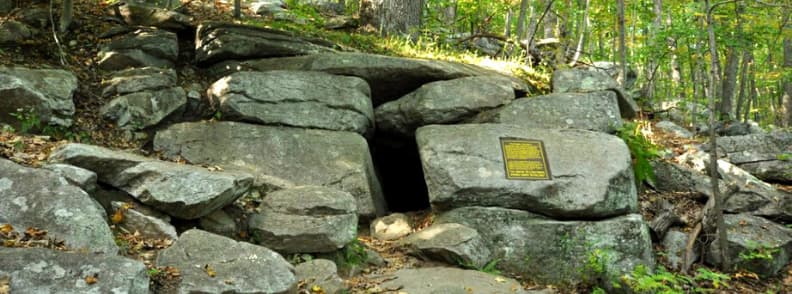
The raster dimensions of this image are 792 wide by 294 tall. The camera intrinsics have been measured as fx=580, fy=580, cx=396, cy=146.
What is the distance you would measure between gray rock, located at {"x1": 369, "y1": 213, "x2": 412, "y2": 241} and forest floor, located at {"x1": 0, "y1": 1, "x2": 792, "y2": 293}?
0.42ft

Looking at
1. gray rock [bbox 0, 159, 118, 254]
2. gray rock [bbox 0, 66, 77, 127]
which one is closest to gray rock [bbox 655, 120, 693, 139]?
gray rock [bbox 0, 159, 118, 254]

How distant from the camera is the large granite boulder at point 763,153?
9.08 m

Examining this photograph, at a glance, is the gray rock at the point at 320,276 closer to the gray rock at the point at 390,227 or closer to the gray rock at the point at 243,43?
the gray rock at the point at 390,227

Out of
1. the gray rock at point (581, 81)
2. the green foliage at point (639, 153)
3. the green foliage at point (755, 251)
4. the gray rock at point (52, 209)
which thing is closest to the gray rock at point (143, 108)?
the gray rock at point (52, 209)

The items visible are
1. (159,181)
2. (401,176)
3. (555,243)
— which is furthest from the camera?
(401,176)

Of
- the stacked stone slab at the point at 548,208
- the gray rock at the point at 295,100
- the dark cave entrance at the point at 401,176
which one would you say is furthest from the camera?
the dark cave entrance at the point at 401,176

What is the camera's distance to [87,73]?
7.98 m

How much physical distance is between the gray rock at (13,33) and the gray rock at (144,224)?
415cm

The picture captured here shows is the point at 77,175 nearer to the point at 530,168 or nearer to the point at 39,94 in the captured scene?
the point at 39,94

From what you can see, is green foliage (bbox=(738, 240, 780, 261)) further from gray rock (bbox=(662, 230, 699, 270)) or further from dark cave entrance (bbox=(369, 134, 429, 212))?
dark cave entrance (bbox=(369, 134, 429, 212))

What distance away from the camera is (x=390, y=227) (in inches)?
286

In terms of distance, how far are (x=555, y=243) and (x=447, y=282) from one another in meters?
1.87

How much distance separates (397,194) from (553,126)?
3074mm

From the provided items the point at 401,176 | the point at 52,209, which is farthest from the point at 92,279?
the point at 401,176
